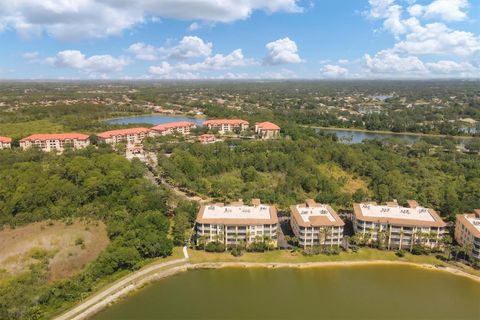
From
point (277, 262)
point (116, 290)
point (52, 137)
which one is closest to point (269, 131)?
point (52, 137)

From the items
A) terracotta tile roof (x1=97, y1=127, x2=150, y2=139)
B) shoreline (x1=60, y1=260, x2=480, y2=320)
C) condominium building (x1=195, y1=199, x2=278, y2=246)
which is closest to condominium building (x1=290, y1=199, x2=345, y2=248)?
shoreline (x1=60, y1=260, x2=480, y2=320)

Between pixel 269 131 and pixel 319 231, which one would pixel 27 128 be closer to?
pixel 269 131

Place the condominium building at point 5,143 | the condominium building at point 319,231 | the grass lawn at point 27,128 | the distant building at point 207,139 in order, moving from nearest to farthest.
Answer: the condominium building at point 319,231
the condominium building at point 5,143
the distant building at point 207,139
the grass lawn at point 27,128

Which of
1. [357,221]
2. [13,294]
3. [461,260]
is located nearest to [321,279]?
[357,221]

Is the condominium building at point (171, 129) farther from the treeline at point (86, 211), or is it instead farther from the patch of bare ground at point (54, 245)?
the patch of bare ground at point (54, 245)

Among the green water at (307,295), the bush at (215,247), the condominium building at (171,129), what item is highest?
the condominium building at (171,129)

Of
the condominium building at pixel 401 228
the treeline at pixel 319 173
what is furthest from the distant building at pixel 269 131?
the condominium building at pixel 401 228

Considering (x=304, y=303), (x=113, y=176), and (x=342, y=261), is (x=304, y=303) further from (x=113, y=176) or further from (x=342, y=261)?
(x=113, y=176)
